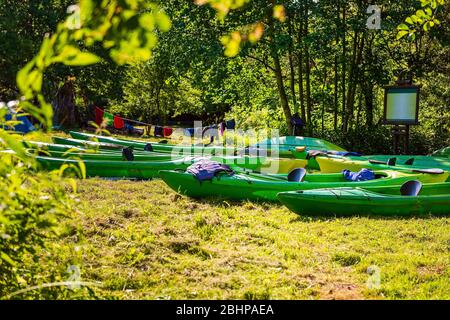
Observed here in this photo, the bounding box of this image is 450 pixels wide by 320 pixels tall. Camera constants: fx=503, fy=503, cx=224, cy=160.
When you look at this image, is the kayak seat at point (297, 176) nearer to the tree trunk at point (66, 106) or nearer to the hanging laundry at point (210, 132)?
the hanging laundry at point (210, 132)

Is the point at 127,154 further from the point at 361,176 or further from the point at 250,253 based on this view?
the point at 250,253

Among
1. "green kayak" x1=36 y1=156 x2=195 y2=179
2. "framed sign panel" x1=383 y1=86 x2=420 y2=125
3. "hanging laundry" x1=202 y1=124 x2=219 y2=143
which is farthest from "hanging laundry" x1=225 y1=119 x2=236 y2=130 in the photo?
"green kayak" x1=36 y1=156 x2=195 y2=179

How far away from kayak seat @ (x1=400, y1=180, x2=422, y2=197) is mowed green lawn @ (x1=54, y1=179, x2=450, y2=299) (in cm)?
61

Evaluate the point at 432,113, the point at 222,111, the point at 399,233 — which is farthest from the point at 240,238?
the point at 222,111

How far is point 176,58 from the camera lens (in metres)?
13.1

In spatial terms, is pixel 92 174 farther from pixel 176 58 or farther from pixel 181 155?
pixel 176 58

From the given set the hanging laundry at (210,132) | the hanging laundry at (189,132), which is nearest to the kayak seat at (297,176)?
the hanging laundry at (210,132)

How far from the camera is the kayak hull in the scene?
6164 mm

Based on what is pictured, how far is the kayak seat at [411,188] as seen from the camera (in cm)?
670

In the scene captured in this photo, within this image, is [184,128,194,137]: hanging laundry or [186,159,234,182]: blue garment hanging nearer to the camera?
[186,159,234,182]: blue garment hanging

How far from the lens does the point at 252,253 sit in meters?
4.70

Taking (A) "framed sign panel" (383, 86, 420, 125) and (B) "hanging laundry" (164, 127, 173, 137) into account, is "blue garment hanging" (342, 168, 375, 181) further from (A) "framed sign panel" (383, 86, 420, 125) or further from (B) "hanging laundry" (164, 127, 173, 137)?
(B) "hanging laundry" (164, 127, 173, 137)

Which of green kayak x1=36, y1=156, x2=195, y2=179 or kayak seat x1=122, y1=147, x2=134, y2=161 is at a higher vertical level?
kayak seat x1=122, y1=147, x2=134, y2=161

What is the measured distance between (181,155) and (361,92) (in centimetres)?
603
